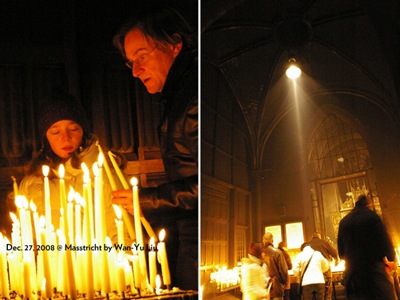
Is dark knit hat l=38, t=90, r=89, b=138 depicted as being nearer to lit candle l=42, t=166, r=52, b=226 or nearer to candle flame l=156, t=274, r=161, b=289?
lit candle l=42, t=166, r=52, b=226

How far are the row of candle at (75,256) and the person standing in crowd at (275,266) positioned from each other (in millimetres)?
575

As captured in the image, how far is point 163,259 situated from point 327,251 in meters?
0.80

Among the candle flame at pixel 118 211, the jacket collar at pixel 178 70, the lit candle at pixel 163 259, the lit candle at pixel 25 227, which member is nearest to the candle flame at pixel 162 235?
the lit candle at pixel 163 259

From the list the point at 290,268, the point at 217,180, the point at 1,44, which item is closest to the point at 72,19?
the point at 1,44

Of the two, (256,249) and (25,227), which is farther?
(256,249)

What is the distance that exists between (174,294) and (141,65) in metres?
1.11

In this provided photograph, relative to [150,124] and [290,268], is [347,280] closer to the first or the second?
[290,268]

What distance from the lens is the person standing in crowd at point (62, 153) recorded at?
185 cm

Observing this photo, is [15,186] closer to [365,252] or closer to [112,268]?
[112,268]

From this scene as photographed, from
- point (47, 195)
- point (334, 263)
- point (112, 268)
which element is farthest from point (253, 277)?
point (47, 195)

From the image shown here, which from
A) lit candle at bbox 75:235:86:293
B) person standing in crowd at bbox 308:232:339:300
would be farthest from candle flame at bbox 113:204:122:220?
person standing in crowd at bbox 308:232:339:300

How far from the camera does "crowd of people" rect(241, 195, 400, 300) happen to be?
185cm

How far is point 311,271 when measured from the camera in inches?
76.9

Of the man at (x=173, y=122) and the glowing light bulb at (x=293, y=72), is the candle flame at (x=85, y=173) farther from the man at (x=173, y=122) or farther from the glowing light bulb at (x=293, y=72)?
the glowing light bulb at (x=293, y=72)
